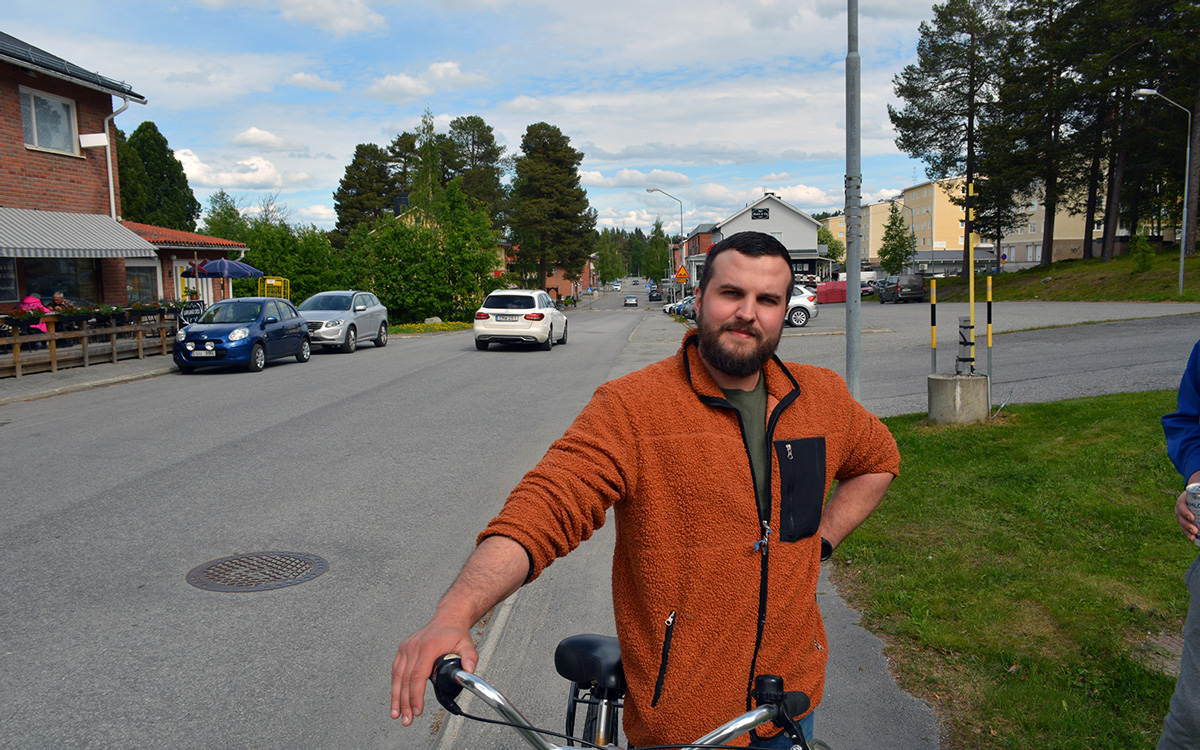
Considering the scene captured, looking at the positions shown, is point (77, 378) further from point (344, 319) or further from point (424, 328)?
point (424, 328)

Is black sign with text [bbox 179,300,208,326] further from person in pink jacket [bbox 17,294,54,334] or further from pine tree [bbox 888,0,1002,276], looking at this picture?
pine tree [bbox 888,0,1002,276]

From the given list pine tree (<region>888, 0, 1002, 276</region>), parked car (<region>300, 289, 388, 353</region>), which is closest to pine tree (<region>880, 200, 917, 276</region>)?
pine tree (<region>888, 0, 1002, 276</region>)

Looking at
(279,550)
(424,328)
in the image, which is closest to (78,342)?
(279,550)

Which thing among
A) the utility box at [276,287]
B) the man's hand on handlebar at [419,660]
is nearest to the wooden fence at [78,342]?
the utility box at [276,287]

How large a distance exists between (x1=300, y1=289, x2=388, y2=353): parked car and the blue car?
2.09m

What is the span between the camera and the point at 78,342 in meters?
19.1

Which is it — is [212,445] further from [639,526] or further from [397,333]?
[397,333]

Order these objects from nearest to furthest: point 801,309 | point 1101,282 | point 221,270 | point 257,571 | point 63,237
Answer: point 257,571
point 63,237
point 221,270
point 801,309
point 1101,282

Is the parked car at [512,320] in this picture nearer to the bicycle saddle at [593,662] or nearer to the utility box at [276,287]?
the utility box at [276,287]

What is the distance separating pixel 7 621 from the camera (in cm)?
479

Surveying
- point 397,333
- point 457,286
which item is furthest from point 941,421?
point 457,286

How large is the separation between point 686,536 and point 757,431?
329mm

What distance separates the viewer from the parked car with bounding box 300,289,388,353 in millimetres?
23219

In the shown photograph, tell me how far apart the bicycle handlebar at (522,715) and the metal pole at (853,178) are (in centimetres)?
762
